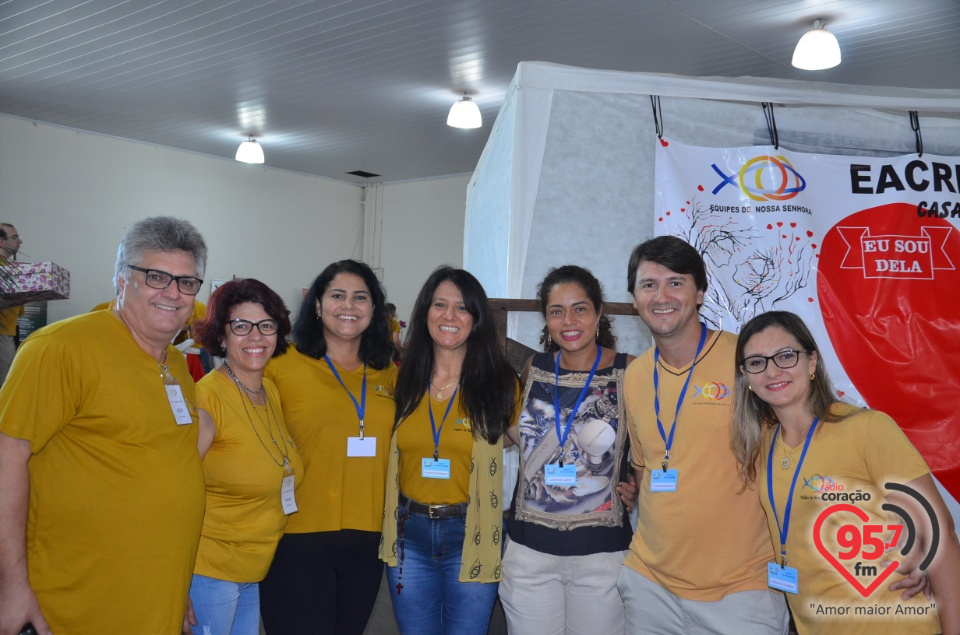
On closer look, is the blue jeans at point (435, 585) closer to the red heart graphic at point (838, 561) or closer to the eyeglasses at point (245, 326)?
the eyeglasses at point (245, 326)

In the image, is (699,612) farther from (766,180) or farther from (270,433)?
(766,180)

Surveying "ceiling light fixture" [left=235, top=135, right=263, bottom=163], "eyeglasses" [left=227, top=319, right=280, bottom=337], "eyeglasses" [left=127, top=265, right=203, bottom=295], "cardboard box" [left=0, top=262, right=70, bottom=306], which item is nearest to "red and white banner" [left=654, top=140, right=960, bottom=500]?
"eyeglasses" [left=227, top=319, right=280, bottom=337]

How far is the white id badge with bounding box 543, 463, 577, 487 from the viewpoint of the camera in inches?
87.9

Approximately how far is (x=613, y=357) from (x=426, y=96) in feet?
16.2

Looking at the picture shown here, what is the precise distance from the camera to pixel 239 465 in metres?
2.13

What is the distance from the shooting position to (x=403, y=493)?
7.75 feet

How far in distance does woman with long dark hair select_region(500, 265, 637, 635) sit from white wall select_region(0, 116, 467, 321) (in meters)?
7.12

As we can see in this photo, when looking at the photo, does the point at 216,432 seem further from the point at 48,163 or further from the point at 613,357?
the point at 48,163

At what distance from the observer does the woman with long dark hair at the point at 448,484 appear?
2285 millimetres

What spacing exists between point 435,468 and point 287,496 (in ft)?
1.47

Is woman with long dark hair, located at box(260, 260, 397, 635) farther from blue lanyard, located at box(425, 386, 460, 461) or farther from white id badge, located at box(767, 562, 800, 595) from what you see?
white id badge, located at box(767, 562, 800, 595)

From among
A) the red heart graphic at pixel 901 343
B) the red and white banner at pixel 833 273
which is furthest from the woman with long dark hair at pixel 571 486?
the red heart graphic at pixel 901 343

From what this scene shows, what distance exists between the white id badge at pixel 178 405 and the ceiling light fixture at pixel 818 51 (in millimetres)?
4371

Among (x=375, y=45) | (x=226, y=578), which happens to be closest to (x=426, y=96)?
(x=375, y=45)
